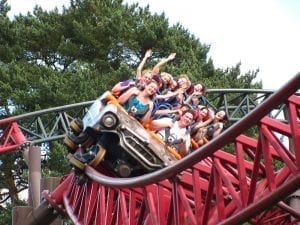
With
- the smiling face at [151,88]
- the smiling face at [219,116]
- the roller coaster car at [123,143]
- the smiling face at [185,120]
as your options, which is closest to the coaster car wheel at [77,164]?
the roller coaster car at [123,143]

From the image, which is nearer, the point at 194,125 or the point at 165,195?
the point at 165,195

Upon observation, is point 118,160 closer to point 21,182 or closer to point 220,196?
point 220,196

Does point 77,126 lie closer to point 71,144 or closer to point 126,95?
point 71,144

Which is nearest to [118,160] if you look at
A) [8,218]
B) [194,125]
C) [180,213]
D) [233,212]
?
[194,125]

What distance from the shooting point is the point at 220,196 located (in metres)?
4.25

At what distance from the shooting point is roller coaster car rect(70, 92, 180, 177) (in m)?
6.06

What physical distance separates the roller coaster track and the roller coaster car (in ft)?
0.68

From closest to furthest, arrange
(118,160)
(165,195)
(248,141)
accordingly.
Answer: (248,141), (165,195), (118,160)

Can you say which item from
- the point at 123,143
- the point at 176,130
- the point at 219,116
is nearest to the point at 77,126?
the point at 123,143

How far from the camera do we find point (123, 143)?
6.04 m

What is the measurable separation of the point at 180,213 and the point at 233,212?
0.44 metres

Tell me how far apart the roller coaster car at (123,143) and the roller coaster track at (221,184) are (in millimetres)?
207

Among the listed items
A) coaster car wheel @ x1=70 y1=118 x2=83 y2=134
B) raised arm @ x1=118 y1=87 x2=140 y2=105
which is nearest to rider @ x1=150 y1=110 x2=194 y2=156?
raised arm @ x1=118 y1=87 x2=140 y2=105

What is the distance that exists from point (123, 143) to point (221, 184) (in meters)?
1.90
